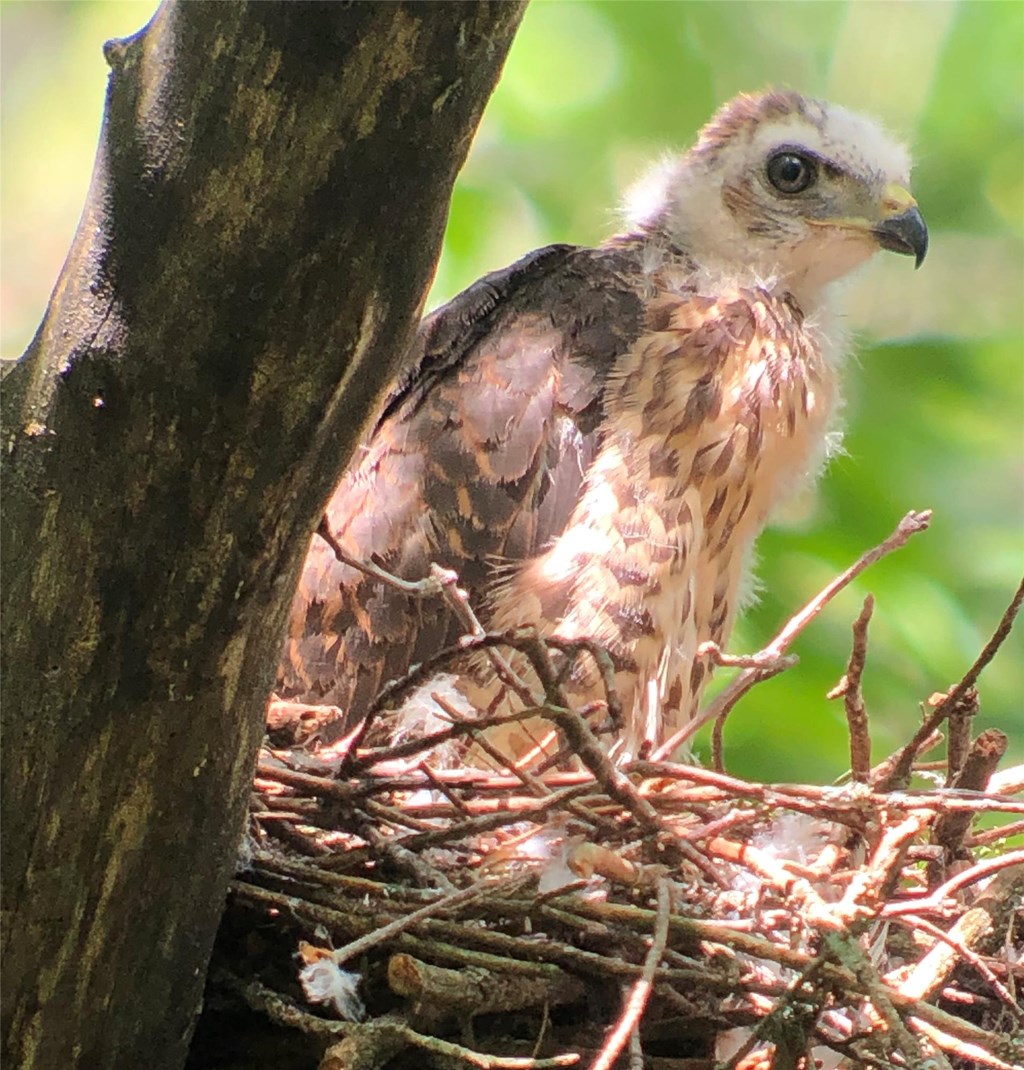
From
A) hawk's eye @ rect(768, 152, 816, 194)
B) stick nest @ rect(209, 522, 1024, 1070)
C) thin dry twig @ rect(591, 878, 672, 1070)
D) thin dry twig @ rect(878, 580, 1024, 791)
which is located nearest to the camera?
thin dry twig @ rect(591, 878, 672, 1070)

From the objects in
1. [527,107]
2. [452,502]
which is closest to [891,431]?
[527,107]

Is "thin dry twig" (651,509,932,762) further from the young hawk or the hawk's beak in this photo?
the hawk's beak

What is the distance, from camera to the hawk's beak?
297cm

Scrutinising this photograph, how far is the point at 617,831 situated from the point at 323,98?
1.04m

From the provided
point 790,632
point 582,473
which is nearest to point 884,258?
point 582,473

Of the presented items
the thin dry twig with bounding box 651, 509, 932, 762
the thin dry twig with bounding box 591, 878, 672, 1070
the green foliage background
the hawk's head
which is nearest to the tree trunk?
the thin dry twig with bounding box 591, 878, 672, 1070

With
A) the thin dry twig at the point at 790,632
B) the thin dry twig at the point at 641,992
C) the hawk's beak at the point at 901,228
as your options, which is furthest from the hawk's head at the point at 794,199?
the thin dry twig at the point at 641,992

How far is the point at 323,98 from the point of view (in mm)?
1206

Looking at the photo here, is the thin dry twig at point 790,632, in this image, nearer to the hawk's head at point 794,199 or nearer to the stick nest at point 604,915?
the stick nest at point 604,915

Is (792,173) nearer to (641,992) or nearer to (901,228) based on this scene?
(901,228)

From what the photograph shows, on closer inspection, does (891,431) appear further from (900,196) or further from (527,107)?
(527,107)

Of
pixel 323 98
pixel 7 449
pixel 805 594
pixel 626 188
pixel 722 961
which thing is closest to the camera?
pixel 323 98

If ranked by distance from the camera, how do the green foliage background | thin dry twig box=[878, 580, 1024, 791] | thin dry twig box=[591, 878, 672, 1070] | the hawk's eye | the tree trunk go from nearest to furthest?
the tree trunk → thin dry twig box=[591, 878, 672, 1070] → thin dry twig box=[878, 580, 1024, 791] → the hawk's eye → the green foliage background

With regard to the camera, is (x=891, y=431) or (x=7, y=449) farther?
(x=891, y=431)
